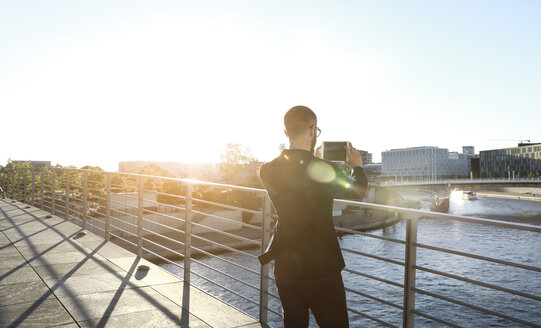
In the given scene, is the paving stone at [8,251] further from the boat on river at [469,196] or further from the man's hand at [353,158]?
the boat on river at [469,196]

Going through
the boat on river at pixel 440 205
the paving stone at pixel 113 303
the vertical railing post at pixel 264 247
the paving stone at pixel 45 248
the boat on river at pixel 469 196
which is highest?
the vertical railing post at pixel 264 247

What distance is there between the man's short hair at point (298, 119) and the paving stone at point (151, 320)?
7.52 ft

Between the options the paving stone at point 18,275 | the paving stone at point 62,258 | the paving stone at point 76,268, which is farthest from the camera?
the paving stone at point 62,258

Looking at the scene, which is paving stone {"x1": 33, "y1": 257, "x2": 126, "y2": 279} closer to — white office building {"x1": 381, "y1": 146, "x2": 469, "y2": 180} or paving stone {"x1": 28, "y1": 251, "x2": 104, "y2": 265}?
paving stone {"x1": 28, "y1": 251, "x2": 104, "y2": 265}

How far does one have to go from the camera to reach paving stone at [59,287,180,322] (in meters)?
3.87

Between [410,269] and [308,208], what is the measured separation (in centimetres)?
125

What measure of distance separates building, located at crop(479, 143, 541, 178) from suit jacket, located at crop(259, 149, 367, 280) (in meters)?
140

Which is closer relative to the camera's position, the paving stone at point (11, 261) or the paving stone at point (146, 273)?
the paving stone at point (146, 273)

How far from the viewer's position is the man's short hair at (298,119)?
6.74 feet

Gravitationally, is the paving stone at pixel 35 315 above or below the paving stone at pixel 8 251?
below

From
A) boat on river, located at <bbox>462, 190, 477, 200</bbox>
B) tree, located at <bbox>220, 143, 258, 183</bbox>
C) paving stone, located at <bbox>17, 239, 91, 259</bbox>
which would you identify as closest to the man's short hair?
paving stone, located at <bbox>17, 239, 91, 259</bbox>

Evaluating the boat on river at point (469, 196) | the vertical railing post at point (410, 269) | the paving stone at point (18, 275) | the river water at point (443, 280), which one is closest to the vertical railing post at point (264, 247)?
the vertical railing post at point (410, 269)

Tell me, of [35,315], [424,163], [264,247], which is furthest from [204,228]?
[424,163]

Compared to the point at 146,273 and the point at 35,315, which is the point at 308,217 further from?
the point at 146,273
